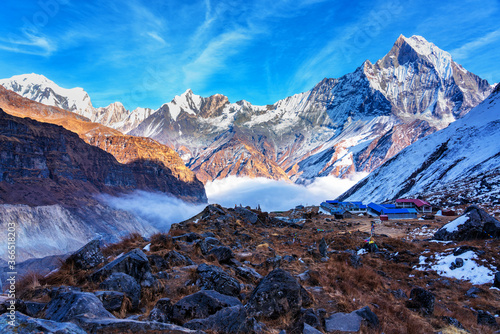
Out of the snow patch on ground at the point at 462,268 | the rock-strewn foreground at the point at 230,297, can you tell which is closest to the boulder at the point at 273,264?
the rock-strewn foreground at the point at 230,297

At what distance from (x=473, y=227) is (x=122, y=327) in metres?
29.6

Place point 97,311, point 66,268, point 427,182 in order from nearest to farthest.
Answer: point 97,311 → point 66,268 → point 427,182

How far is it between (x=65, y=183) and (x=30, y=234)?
7293 cm

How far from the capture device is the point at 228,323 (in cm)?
621

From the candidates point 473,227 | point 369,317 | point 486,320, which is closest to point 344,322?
point 369,317

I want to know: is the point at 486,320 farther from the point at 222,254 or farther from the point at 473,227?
the point at 473,227

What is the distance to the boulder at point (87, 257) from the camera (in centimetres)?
979

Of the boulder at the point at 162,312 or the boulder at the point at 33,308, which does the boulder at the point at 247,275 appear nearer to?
the boulder at the point at 162,312

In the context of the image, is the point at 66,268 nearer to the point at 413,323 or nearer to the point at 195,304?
the point at 195,304

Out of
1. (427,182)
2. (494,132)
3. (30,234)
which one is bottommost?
(30,234)

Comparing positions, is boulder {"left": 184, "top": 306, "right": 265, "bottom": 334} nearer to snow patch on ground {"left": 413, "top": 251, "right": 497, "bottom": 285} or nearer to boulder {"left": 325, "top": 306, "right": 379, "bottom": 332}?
boulder {"left": 325, "top": 306, "right": 379, "bottom": 332}

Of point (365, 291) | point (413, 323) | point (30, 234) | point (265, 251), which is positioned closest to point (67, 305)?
point (413, 323)

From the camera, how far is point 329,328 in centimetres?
730

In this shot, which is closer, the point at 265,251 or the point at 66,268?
the point at 66,268
